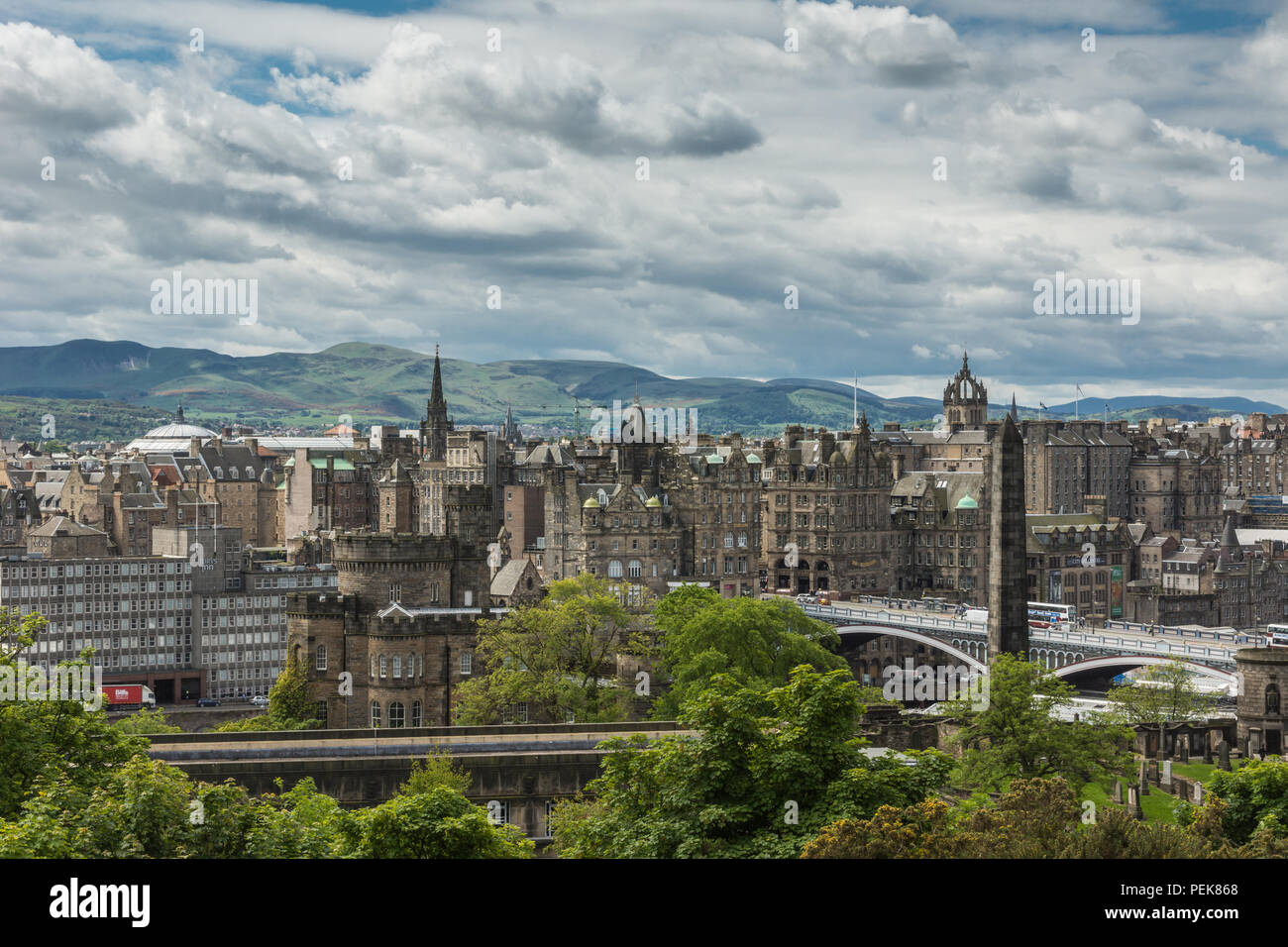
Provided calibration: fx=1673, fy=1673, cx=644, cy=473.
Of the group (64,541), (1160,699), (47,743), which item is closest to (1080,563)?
(1160,699)

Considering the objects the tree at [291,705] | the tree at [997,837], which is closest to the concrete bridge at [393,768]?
the tree at [291,705]

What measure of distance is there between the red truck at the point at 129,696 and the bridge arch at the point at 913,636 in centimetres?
5167

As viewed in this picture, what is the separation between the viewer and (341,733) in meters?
58.3

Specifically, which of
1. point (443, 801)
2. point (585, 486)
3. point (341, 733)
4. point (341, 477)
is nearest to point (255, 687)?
point (585, 486)

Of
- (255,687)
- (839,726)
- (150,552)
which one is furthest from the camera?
(150,552)

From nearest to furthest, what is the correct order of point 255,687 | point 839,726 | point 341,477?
point 839,726 → point 255,687 → point 341,477

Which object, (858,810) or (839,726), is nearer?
(858,810)

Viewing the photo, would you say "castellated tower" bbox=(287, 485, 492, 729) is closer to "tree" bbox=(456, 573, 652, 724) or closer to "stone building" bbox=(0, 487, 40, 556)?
"tree" bbox=(456, 573, 652, 724)

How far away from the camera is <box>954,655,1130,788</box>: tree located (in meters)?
61.6

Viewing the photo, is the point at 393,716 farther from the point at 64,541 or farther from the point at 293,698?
the point at 64,541
